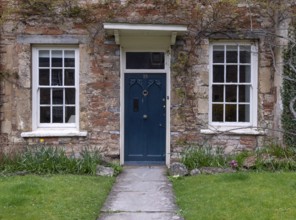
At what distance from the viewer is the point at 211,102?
11.2 meters

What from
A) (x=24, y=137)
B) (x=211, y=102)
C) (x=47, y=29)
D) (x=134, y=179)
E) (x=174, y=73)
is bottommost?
(x=134, y=179)

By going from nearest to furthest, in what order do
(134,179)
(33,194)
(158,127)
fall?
(33,194), (134,179), (158,127)

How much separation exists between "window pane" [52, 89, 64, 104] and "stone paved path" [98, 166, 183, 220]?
2412 millimetres

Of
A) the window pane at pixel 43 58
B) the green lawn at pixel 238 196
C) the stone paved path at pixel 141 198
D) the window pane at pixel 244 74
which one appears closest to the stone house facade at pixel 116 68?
the window pane at pixel 43 58

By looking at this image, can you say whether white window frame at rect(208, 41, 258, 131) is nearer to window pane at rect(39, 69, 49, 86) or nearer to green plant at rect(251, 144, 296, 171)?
green plant at rect(251, 144, 296, 171)

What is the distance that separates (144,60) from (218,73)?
1848mm

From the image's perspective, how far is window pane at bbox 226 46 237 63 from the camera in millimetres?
11266

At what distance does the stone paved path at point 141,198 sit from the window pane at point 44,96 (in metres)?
2.62

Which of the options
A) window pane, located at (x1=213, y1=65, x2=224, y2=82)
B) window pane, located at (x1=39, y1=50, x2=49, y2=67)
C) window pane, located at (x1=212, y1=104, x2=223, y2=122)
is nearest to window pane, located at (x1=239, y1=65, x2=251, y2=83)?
window pane, located at (x1=213, y1=65, x2=224, y2=82)

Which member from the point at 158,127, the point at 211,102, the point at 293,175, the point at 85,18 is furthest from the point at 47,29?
the point at 293,175

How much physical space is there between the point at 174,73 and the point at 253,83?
1945 mm

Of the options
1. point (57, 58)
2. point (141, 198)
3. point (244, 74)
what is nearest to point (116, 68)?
point (57, 58)

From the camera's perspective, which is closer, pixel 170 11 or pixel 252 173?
pixel 252 173

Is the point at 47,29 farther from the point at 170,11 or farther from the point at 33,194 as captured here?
the point at 33,194
